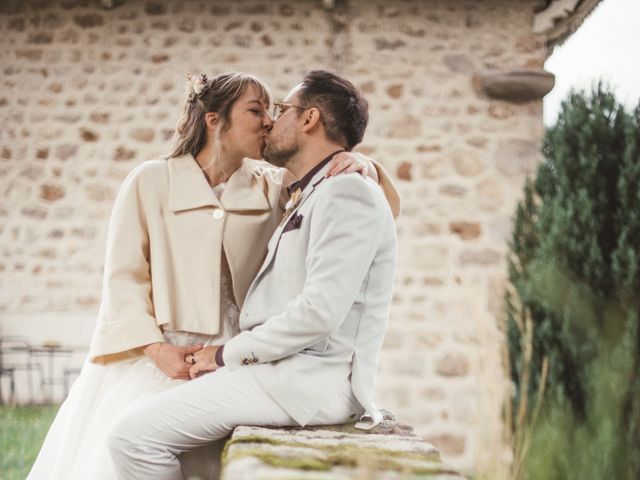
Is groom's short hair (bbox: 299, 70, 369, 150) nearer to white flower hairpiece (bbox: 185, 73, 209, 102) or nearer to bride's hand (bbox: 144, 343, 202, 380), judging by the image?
white flower hairpiece (bbox: 185, 73, 209, 102)

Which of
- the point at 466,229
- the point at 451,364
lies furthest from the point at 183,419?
the point at 466,229

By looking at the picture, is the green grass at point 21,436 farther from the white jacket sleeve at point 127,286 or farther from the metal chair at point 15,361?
the white jacket sleeve at point 127,286

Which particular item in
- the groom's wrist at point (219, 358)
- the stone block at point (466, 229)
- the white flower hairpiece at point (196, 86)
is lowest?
the groom's wrist at point (219, 358)

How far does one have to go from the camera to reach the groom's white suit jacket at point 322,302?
1.88 meters

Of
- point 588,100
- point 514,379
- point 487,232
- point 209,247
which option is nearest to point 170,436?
point 209,247

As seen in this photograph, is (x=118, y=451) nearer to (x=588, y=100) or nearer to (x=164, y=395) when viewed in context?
(x=164, y=395)

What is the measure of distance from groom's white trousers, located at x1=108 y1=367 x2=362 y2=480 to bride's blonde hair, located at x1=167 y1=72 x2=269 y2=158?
39.8 inches

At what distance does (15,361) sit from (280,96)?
110 inches

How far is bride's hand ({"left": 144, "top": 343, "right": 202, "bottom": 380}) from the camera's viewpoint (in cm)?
218

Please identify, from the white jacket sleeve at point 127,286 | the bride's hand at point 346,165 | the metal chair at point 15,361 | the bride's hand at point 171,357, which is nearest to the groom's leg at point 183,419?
the bride's hand at point 171,357

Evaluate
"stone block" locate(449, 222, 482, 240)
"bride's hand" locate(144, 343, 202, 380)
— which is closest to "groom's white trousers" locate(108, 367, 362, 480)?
"bride's hand" locate(144, 343, 202, 380)

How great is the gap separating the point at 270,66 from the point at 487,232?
6.80ft

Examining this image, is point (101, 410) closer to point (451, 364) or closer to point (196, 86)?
point (196, 86)

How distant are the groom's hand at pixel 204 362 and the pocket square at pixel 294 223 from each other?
0.39 m
